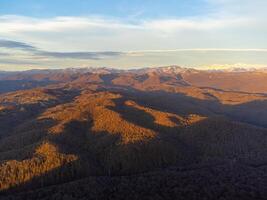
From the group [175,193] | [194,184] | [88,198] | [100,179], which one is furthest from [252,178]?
[88,198]

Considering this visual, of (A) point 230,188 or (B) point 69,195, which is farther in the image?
(A) point 230,188

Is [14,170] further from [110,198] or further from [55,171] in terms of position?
[110,198]

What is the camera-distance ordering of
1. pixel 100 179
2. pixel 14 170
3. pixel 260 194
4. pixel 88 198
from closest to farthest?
pixel 88 198, pixel 260 194, pixel 100 179, pixel 14 170

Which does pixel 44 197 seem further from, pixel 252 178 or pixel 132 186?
pixel 252 178

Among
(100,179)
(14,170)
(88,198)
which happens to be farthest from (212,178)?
(14,170)

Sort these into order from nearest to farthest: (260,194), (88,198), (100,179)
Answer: (88,198) → (260,194) → (100,179)

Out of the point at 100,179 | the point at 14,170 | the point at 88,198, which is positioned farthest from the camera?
the point at 14,170

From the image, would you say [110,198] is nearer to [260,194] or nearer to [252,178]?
[260,194]

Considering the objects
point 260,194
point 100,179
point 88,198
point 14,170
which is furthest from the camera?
point 14,170

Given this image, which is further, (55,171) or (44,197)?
(55,171)
